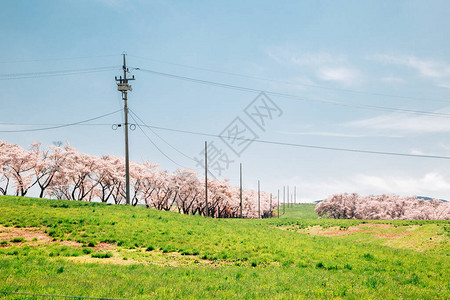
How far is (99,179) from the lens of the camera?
71500mm

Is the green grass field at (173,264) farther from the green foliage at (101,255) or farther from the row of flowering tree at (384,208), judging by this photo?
the row of flowering tree at (384,208)

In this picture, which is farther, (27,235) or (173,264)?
(27,235)

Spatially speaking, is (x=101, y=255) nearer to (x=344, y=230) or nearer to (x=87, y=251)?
(x=87, y=251)

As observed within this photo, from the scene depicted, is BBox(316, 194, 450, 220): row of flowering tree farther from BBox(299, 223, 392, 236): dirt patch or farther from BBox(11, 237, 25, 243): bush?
BBox(11, 237, 25, 243): bush

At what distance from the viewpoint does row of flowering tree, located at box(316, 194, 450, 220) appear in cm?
9966

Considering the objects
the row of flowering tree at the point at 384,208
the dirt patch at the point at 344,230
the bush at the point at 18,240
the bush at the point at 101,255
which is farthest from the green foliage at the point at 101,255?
the row of flowering tree at the point at 384,208

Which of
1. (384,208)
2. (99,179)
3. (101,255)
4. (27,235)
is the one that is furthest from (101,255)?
(384,208)

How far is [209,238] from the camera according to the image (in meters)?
21.8

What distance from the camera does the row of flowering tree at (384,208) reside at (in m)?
99.7

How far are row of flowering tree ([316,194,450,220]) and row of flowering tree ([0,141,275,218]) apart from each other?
5085 centimetres

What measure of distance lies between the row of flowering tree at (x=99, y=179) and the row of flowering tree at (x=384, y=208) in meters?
50.9

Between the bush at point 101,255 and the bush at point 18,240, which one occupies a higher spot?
the bush at point 18,240

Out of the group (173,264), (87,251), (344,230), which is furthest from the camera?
(344,230)

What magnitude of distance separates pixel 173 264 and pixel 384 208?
367ft
